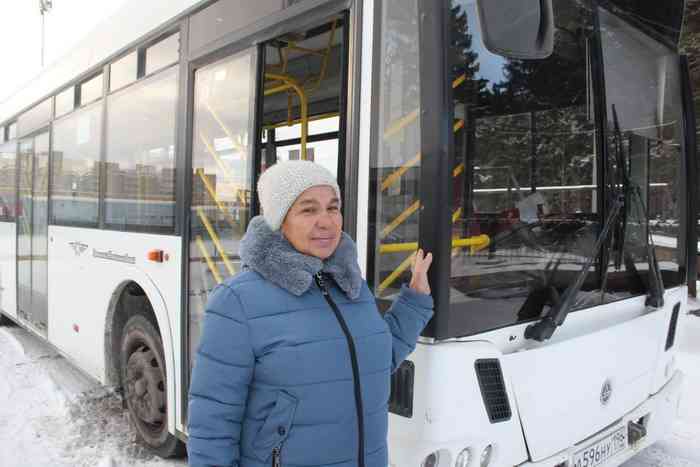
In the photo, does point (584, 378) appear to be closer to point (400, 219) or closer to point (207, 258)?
point (400, 219)

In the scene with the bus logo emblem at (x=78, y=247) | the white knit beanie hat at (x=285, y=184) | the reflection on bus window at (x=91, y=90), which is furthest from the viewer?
the bus logo emblem at (x=78, y=247)

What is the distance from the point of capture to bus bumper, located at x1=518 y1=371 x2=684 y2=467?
2.47 metres

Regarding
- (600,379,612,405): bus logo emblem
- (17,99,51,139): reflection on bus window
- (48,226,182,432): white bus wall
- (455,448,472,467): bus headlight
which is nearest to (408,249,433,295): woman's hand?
(455,448,472,467): bus headlight

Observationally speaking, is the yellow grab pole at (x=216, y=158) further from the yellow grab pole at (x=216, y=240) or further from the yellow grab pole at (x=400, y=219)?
the yellow grab pole at (x=400, y=219)

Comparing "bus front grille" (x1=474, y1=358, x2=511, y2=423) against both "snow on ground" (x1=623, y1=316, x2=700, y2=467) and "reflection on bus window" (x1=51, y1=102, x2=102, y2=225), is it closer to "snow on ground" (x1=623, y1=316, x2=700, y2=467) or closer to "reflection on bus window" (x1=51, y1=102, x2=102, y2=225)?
"snow on ground" (x1=623, y1=316, x2=700, y2=467)

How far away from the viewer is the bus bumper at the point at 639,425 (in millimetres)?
2473

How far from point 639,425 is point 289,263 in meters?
2.35

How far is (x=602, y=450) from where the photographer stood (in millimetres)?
2699

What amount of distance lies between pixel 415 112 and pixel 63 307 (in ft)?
13.4

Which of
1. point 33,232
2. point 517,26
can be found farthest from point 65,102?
point 517,26

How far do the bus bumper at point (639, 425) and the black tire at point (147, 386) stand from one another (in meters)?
2.26

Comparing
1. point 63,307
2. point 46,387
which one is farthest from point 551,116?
point 46,387

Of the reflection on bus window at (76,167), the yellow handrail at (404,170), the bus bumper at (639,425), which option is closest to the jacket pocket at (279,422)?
the yellow handrail at (404,170)

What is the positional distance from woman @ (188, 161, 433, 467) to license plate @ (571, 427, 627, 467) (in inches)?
51.1
